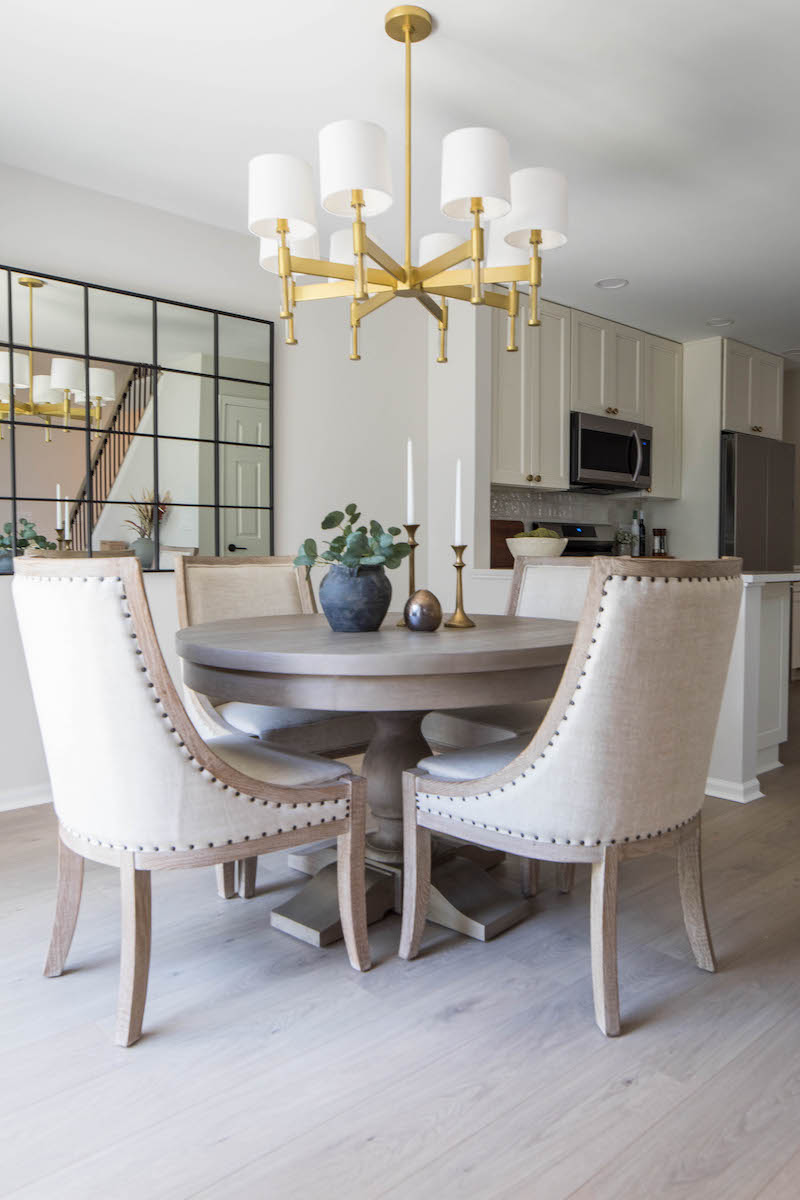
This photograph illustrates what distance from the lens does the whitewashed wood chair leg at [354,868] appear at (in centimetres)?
170

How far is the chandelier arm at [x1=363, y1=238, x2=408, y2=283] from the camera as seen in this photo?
1.99 metres

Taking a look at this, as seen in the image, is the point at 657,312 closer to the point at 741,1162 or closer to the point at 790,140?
the point at 790,140

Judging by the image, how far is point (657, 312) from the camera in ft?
15.7

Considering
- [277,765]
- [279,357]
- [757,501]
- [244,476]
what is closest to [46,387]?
[244,476]

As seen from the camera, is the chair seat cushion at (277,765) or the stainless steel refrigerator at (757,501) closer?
the chair seat cushion at (277,765)

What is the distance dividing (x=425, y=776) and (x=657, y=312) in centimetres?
391

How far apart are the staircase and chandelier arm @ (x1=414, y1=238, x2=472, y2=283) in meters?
1.52

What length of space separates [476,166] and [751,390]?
14.1 feet

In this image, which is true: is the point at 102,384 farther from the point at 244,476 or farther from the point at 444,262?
the point at 444,262

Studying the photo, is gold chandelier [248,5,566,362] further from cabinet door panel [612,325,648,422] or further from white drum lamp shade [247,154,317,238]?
cabinet door panel [612,325,648,422]

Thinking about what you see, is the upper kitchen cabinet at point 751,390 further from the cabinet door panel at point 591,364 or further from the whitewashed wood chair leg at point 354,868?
the whitewashed wood chair leg at point 354,868

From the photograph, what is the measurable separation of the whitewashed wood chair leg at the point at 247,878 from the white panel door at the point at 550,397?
3016 mm

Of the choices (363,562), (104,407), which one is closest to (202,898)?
(363,562)

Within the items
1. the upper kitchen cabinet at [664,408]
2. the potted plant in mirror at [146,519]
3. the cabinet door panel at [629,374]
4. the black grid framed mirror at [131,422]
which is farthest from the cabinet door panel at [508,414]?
the potted plant in mirror at [146,519]
